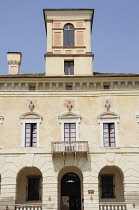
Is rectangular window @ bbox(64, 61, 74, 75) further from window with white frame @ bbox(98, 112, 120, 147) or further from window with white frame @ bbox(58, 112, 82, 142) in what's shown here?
window with white frame @ bbox(98, 112, 120, 147)

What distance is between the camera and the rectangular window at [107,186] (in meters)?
27.0

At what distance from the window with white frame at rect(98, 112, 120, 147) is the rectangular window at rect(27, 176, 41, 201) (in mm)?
6514

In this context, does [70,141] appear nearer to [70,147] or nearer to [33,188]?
[70,147]

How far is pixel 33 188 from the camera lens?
89.5ft

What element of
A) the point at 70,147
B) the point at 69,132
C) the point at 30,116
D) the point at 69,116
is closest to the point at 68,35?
the point at 69,116

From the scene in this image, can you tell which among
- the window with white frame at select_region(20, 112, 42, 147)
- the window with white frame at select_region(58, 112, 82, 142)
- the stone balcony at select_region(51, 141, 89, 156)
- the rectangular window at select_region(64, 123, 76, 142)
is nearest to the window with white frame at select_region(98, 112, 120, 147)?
the stone balcony at select_region(51, 141, 89, 156)

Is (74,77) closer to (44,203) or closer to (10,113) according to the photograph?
(10,113)

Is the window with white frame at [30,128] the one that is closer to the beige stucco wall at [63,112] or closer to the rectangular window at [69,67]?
the beige stucco wall at [63,112]

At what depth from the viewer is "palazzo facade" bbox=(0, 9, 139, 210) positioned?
83.3ft

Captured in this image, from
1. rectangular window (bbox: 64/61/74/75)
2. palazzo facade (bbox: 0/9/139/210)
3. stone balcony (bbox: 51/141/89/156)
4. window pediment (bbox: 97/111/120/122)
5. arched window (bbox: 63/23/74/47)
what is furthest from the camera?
arched window (bbox: 63/23/74/47)

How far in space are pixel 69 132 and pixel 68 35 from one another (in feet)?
32.3

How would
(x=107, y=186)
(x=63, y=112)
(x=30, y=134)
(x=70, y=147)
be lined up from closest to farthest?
(x=70, y=147)
(x=30, y=134)
(x=63, y=112)
(x=107, y=186)

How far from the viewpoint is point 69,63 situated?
29.9 m

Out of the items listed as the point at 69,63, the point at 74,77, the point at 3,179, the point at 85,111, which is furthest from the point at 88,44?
the point at 3,179
